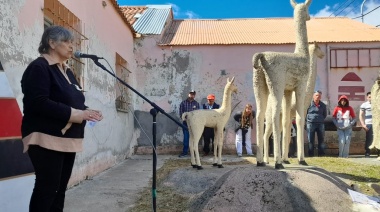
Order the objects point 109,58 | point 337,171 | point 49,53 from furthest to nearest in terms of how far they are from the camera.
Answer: point 109,58 < point 337,171 < point 49,53

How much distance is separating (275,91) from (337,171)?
1.93 metres

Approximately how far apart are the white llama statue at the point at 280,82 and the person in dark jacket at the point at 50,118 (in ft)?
7.88

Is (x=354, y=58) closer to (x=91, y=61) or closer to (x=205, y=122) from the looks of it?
(x=205, y=122)

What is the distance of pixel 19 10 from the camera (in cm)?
364

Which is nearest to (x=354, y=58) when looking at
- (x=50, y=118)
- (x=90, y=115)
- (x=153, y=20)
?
(x=153, y=20)


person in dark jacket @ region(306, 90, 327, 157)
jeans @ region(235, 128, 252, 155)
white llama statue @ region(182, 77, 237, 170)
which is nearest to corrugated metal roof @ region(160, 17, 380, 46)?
person in dark jacket @ region(306, 90, 327, 157)

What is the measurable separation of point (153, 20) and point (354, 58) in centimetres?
615

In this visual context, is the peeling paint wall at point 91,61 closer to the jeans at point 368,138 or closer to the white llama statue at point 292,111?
the white llama statue at point 292,111

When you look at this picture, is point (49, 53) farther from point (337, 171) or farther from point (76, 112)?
point (337, 171)

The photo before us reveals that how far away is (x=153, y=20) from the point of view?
11602mm

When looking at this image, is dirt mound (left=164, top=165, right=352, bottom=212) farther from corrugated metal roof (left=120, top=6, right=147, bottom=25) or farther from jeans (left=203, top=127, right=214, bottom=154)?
corrugated metal roof (left=120, top=6, right=147, bottom=25)

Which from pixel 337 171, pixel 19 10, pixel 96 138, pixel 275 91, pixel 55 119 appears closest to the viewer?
pixel 55 119

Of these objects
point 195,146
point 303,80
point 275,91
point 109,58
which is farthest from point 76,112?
point 109,58

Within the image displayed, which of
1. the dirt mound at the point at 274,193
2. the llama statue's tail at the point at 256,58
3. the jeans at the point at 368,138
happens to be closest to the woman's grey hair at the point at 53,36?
the dirt mound at the point at 274,193
